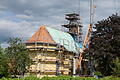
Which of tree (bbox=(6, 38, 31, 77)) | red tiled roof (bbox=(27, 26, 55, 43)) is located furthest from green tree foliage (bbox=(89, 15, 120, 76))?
tree (bbox=(6, 38, 31, 77))

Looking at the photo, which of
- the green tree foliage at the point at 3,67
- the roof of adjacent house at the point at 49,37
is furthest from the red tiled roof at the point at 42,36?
the green tree foliage at the point at 3,67

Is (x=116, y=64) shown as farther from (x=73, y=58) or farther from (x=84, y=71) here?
(x=84, y=71)

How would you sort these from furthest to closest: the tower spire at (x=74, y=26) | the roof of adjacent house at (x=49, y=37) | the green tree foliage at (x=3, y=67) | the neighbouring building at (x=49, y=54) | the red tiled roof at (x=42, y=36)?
1. the tower spire at (x=74, y=26)
2. the roof of adjacent house at (x=49, y=37)
3. the red tiled roof at (x=42, y=36)
4. the neighbouring building at (x=49, y=54)
5. the green tree foliage at (x=3, y=67)

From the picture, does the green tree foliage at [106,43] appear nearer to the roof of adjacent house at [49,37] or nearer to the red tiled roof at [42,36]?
the roof of adjacent house at [49,37]

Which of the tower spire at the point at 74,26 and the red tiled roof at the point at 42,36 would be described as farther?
the tower spire at the point at 74,26

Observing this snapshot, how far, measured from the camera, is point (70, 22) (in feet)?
214

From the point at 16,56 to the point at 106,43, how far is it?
15.3 metres

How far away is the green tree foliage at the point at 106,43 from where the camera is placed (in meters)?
40.2

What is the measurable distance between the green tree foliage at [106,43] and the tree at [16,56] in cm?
1234

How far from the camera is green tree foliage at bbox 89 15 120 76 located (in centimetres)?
4020

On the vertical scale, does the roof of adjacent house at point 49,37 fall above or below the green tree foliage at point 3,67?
above

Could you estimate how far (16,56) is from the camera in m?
36.2

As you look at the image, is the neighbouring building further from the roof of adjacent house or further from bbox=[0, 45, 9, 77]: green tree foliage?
bbox=[0, 45, 9, 77]: green tree foliage

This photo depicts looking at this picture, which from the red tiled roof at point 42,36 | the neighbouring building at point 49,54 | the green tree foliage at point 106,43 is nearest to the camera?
the green tree foliage at point 106,43
